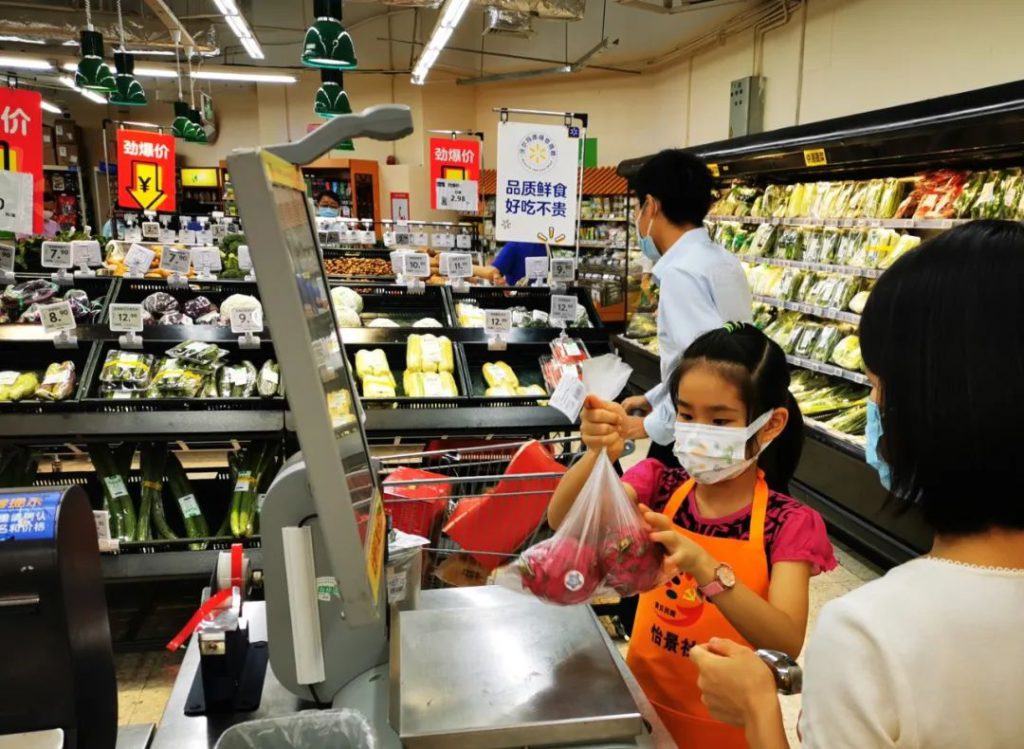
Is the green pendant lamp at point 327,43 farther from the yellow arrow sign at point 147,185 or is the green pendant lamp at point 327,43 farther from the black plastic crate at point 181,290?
the yellow arrow sign at point 147,185

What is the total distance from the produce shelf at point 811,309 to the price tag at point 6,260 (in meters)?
4.85

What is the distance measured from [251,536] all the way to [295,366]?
2537mm

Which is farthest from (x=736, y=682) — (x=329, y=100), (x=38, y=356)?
(x=329, y=100)

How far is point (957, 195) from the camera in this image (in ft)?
13.1

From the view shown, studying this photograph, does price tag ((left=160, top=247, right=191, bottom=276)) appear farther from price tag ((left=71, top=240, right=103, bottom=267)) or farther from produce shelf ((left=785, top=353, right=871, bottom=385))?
produce shelf ((left=785, top=353, right=871, bottom=385))

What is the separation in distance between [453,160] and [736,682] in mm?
8891

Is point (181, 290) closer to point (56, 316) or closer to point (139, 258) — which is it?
point (139, 258)

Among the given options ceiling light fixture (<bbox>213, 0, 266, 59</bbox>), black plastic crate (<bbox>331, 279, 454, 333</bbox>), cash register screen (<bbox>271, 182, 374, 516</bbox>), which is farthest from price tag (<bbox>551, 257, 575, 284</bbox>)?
ceiling light fixture (<bbox>213, 0, 266, 59</bbox>)

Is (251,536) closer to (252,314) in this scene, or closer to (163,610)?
(163,610)

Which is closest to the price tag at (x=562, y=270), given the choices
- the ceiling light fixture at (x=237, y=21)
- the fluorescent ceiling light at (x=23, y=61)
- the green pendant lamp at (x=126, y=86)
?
the ceiling light fixture at (x=237, y=21)

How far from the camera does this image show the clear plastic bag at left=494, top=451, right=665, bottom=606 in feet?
4.07

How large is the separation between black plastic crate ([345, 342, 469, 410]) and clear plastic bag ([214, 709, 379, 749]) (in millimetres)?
1901

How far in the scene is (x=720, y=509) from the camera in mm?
1457

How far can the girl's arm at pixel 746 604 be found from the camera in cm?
117
